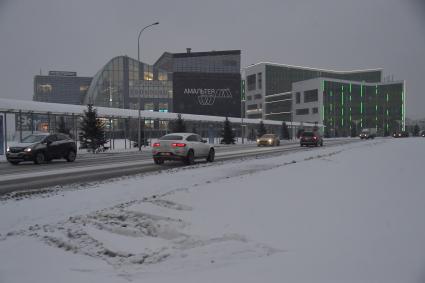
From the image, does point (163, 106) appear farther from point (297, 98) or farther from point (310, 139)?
point (310, 139)

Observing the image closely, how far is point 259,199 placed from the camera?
25.0 ft

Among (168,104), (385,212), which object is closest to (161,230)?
(385,212)

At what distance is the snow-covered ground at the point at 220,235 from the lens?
4266 mm

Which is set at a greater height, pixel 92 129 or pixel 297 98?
pixel 297 98

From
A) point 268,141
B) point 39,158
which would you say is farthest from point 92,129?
point 268,141

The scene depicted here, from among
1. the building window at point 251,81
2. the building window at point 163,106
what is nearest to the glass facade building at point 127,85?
the building window at point 163,106

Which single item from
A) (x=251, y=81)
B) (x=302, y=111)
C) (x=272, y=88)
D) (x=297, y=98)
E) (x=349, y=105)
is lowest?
(x=302, y=111)

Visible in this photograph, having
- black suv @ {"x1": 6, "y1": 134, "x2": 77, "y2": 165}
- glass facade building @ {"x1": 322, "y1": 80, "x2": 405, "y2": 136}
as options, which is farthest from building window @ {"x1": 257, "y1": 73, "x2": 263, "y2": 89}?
black suv @ {"x1": 6, "y1": 134, "x2": 77, "y2": 165}

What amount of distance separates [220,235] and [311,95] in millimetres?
109590

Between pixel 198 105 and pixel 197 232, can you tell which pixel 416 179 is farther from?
pixel 198 105

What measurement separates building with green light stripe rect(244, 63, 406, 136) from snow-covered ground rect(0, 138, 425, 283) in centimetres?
10308

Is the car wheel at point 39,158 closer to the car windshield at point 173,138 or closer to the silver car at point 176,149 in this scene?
the silver car at point 176,149

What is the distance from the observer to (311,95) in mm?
109938

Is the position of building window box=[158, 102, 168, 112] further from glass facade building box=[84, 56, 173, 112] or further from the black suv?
the black suv
